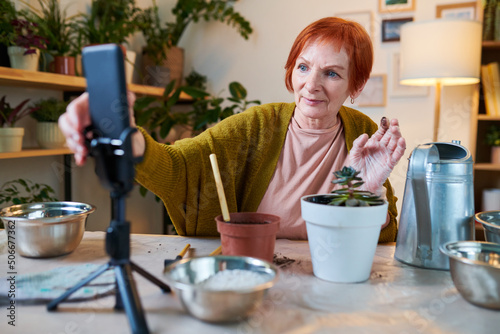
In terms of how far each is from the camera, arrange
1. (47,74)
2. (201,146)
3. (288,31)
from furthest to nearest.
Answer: (288,31) → (47,74) → (201,146)

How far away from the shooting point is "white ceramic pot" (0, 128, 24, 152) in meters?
1.72

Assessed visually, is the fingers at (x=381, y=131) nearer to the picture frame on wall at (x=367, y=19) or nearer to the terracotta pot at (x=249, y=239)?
the terracotta pot at (x=249, y=239)

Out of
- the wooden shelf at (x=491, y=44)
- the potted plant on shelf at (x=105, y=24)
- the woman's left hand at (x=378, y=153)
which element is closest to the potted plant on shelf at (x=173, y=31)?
the potted plant on shelf at (x=105, y=24)

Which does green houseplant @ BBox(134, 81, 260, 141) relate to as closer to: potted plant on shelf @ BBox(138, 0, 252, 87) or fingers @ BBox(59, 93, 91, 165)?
potted plant on shelf @ BBox(138, 0, 252, 87)

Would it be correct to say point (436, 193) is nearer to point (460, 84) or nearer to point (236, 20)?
point (460, 84)

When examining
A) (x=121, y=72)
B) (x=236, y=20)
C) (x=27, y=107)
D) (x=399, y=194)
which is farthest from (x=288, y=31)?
(x=121, y=72)

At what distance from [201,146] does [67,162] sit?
146 centimetres

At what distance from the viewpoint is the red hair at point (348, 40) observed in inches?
48.4

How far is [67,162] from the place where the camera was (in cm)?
232

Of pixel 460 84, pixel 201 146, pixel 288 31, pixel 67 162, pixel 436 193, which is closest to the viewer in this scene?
pixel 436 193

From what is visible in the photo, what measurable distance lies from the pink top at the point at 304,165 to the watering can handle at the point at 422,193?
49 cm

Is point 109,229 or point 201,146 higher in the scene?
point 201,146

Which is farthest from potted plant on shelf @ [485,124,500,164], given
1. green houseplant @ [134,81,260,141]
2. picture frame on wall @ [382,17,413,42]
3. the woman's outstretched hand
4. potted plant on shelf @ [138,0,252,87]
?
the woman's outstretched hand

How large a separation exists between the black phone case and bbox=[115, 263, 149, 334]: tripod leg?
0.64 ft
